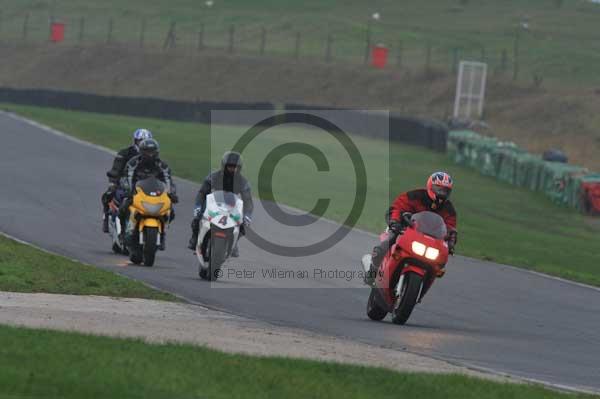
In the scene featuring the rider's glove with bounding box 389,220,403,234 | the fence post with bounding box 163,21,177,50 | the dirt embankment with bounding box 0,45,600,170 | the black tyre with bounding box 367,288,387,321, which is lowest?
the dirt embankment with bounding box 0,45,600,170

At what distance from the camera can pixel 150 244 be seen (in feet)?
56.3

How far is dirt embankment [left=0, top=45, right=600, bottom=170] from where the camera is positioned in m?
55.1

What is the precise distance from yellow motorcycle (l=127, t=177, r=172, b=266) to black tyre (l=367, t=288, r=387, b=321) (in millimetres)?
3725

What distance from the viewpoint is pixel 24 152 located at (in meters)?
33.2

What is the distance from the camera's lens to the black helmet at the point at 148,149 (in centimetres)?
1772

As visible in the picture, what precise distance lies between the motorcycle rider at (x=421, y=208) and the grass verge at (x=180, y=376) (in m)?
3.85

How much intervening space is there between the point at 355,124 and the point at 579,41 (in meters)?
30.1

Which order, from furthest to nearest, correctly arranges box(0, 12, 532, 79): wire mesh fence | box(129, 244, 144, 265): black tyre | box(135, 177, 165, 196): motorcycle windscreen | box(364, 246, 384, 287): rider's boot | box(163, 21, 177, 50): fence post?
1. box(163, 21, 177, 50): fence post
2. box(0, 12, 532, 79): wire mesh fence
3. box(129, 244, 144, 265): black tyre
4. box(135, 177, 165, 196): motorcycle windscreen
5. box(364, 246, 384, 287): rider's boot

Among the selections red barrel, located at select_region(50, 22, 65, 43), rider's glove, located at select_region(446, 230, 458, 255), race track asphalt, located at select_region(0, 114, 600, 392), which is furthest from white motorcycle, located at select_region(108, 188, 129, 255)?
red barrel, located at select_region(50, 22, 65, 43)

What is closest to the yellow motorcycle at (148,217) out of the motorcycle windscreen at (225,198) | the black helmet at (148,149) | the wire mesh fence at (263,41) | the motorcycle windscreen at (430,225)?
the black helmet at (148,149)

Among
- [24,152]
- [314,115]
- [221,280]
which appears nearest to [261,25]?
[314,115]

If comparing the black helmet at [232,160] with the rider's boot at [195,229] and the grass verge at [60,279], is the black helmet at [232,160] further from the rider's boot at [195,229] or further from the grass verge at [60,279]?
the grass verge at [60,279]

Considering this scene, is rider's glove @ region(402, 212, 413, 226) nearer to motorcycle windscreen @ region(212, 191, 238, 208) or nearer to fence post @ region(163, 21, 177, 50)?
motorcycle windscreen @ region(212, 191, 238, 208)

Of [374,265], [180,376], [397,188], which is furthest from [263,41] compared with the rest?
[180,376]
